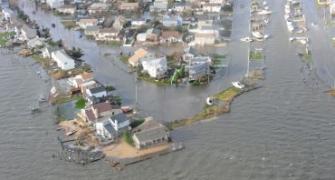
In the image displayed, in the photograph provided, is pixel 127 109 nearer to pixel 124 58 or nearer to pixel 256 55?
pixel 124 58

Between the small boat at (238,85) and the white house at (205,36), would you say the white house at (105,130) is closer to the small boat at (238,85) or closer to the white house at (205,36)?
the small boat at (238,85)

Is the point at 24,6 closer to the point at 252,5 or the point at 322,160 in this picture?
the point at 252,5

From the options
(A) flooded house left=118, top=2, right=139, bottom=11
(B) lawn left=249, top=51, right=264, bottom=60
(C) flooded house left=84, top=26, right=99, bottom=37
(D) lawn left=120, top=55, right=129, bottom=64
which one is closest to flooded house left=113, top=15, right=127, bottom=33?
(C) flooded house left=84, top=26, right=99, bottom=37

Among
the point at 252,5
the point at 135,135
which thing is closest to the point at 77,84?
the point at 135,135

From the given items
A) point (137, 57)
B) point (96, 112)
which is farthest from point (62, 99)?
point (137, 57)

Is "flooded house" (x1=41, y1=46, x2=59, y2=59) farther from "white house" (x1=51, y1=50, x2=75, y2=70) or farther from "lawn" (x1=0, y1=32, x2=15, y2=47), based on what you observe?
"lawn" (x1=0, y1=32, x2=15, y2=47)
